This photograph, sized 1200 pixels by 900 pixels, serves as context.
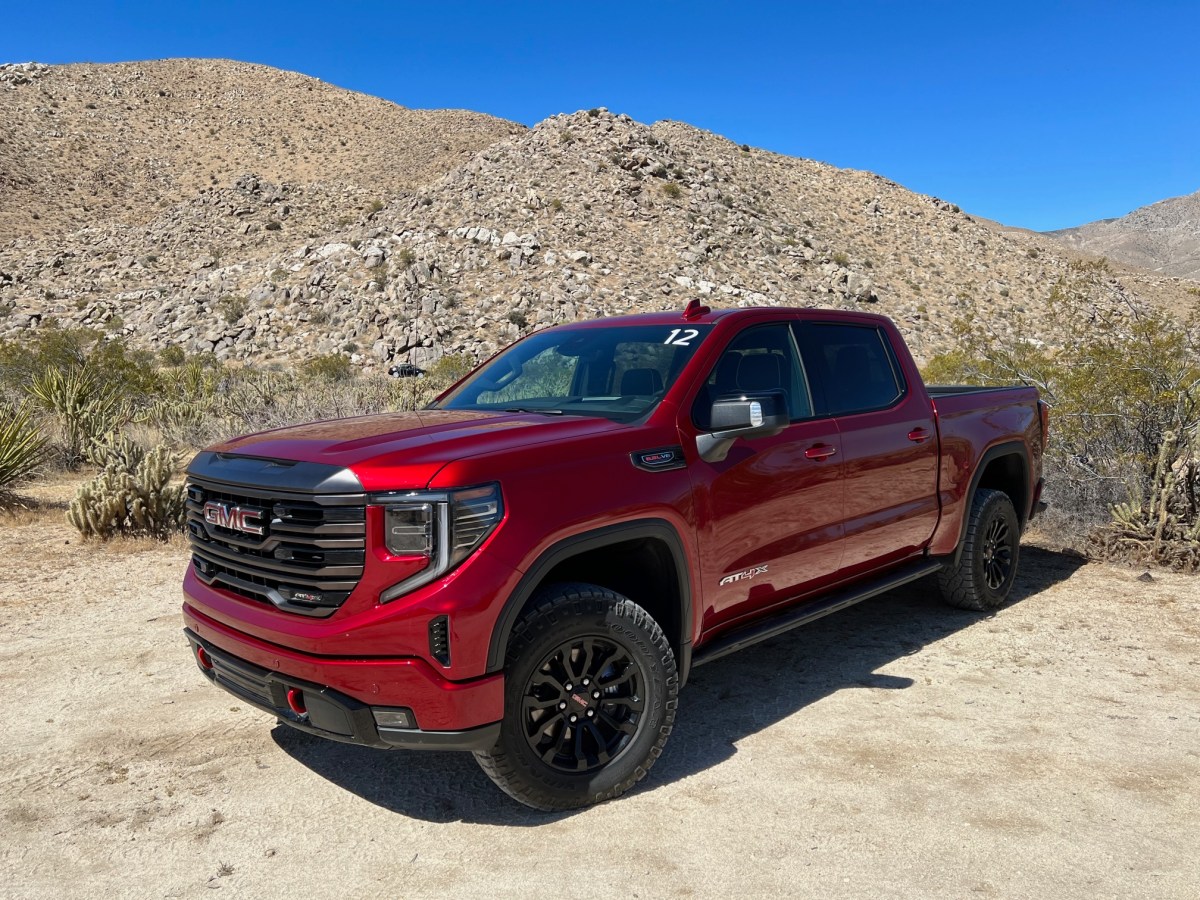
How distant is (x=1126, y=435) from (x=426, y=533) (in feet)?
26.5

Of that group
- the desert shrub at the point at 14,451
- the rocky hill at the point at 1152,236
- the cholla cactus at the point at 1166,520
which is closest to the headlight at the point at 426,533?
the cholla cactus at the point at 1166,520

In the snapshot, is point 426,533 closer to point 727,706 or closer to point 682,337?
point 682,337

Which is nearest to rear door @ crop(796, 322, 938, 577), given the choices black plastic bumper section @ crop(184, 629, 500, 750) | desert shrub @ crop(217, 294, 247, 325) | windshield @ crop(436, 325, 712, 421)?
windshield @ crop(436, 325, 712, 421)

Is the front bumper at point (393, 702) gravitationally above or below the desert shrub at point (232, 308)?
below

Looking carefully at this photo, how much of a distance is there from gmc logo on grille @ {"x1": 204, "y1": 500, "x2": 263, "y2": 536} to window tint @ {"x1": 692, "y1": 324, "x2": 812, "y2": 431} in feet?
6.22

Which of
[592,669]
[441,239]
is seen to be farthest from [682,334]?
[441,239]

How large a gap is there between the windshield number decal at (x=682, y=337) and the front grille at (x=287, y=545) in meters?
1.85

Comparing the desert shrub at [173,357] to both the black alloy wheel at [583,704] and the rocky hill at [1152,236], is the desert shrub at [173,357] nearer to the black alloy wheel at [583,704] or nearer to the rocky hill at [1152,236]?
the black alloy wheel at [583,704]

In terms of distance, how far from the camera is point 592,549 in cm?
349

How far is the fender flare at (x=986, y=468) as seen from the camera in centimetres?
573

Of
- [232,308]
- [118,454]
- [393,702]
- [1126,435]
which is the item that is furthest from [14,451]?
[232,308]

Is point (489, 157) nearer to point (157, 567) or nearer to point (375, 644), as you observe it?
point (157, 567)

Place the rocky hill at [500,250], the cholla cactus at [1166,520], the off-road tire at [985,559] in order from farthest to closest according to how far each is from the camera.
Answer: the rocky hill at [500,250] < the cholla cactus at [1166,520] < the off-road tire at [985,559]

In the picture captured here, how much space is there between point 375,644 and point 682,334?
7.08ft
